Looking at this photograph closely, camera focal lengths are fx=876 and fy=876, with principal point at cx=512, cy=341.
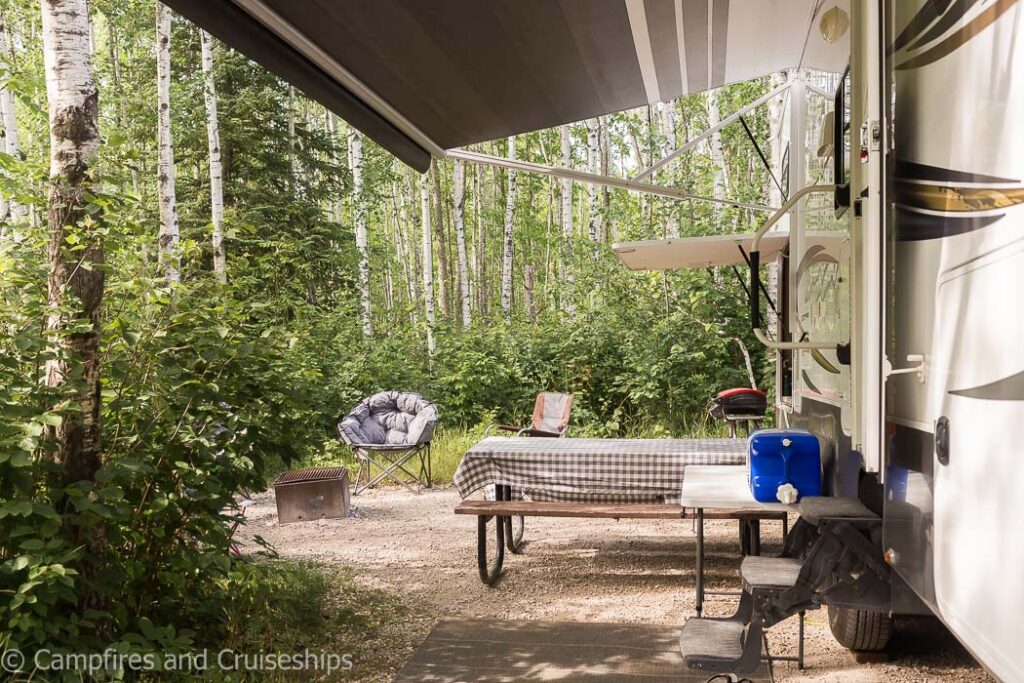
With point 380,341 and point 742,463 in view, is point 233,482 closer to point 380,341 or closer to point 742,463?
point 742,463

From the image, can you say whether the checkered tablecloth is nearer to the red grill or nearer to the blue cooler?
the blue cooler

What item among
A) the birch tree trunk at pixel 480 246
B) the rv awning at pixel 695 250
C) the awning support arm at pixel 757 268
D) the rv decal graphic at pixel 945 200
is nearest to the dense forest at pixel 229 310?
the birch tree trunk at pixel 480 246

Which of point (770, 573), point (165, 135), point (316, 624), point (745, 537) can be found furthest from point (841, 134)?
point (165, 135)

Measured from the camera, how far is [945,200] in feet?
6.90

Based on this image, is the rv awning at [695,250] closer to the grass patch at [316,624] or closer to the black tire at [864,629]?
the black tire at [864,629]

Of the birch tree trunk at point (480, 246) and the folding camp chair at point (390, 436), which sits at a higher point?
the birch tree trunk at point (480, 246)

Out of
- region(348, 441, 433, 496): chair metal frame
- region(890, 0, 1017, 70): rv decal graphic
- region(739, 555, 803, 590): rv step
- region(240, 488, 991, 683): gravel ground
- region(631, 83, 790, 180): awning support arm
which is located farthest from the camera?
region(348, 441, 433, 496): chair metal frame

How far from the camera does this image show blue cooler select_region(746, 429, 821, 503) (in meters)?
3.76

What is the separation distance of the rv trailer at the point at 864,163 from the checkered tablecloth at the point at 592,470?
0.75 metres

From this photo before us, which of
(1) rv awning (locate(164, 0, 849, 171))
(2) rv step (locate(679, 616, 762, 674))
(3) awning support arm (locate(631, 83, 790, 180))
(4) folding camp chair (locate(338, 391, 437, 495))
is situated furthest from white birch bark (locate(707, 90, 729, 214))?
(2) rv step (locate(679, 616, 762, 674))

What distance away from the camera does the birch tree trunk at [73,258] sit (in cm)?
325

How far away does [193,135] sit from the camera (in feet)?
40.9

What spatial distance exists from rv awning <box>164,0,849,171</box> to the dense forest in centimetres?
74

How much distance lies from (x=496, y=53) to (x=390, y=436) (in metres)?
5.57
